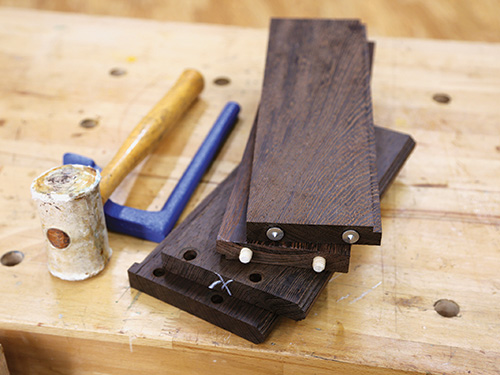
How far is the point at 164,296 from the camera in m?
0.81

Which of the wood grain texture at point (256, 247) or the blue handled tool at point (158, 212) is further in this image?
the blue handled tool at point (158, 212)

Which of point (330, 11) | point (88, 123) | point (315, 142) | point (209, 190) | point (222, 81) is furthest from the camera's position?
point (330, 11)

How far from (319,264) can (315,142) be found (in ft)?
0.71

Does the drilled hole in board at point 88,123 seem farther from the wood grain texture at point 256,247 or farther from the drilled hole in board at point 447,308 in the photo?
the drilled hole in board at point 447,308

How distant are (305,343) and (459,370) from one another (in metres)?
0.20

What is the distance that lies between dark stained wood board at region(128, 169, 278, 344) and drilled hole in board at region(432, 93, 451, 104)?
2.22 ft

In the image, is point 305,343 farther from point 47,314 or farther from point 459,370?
point 47,314

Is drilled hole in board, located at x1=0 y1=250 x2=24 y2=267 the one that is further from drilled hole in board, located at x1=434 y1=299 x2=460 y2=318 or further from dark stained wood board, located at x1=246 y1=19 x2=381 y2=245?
drilled hole in board, located at x1=434 y1=299 x2=460 y2=318

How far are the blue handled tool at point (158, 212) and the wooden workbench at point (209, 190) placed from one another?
0.02 metres

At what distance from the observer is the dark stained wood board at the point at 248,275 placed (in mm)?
739

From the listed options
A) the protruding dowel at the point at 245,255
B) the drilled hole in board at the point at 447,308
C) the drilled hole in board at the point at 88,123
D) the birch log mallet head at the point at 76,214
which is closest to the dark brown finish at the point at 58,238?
the birch log mallet head at the point at 76,214

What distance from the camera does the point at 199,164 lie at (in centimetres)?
101

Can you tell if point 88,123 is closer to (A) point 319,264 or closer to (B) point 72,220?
(B) point 72,220

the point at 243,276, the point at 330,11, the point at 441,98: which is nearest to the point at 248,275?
the point at 243,276
